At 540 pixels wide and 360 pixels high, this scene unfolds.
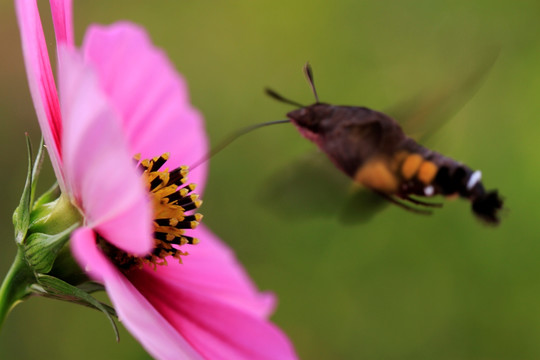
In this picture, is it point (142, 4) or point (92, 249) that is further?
point (142, 4)

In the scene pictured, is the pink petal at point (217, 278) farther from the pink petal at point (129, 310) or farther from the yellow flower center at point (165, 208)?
the pink petal at point (129, 310)

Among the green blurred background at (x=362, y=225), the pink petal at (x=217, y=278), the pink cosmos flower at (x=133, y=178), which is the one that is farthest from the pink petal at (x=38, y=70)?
the green blurred background at (x=362, y=225)

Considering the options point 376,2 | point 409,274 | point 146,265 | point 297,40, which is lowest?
point 409,274

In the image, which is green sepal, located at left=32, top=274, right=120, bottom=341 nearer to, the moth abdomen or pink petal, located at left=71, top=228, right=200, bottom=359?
pink petal, located at left=71, top=228, right=200, bottom=359

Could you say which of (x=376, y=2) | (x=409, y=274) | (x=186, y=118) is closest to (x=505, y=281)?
(x=409, y=274)

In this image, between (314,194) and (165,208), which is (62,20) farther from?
(314,194)

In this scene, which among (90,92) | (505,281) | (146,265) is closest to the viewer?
(90,92)

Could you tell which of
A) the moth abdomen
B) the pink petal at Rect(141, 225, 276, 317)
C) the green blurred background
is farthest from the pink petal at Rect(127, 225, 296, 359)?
the green blurred background

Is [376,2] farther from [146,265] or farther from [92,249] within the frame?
[92,249]

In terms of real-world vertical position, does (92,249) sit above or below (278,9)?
below
